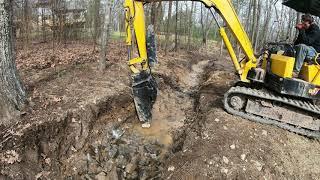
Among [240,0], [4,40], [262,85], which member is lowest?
[262,85]

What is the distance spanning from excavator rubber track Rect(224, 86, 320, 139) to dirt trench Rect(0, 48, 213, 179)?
4.51 ft

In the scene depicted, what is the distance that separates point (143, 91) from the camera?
7.05 meters

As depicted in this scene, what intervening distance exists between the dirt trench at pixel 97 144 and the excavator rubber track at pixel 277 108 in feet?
4.51

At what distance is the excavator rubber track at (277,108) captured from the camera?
6930mm

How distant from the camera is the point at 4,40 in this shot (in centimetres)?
649

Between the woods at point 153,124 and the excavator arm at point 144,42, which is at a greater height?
the excavator arm at point 144,42

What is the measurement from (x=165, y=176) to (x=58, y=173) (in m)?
1.98

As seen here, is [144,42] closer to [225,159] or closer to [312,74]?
[225,159]

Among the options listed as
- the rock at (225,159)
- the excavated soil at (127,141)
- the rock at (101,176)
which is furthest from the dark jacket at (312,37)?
the rock at (101,176)

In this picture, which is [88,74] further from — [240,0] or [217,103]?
[240,0]

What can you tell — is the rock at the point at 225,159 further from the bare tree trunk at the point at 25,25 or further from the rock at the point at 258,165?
the bare tree trunk at the point at 25,25

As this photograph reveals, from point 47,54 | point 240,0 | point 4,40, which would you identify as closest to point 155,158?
point 4,40

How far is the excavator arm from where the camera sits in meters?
6.81

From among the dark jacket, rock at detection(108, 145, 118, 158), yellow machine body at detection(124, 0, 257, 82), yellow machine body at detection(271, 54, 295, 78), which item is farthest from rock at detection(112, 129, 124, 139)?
the dark jacket
